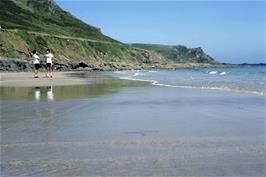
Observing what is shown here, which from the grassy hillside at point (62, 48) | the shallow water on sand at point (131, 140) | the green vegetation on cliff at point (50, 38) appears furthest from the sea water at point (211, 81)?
the grassy hillside at point (62, 48)

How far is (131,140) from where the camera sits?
8422 mm

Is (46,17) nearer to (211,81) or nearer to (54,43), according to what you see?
(54,43)

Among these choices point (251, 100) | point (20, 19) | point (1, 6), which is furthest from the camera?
point (1, 6)

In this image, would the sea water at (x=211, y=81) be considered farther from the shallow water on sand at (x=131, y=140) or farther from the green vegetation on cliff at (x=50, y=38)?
the green vegetation on cliff at (x=50, y=38)

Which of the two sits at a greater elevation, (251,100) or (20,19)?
(20,19)

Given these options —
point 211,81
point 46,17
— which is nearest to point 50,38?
point 46,17

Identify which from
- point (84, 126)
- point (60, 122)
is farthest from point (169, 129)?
Result: point (60, 122)

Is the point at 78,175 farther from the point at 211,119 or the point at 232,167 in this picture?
the point at 211,119

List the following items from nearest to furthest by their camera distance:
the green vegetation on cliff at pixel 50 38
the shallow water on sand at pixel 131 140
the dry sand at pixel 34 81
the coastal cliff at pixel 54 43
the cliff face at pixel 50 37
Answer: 1. the shallow water on sand at pixel 131 140
2. the dry sand at pixel 34 81
3. the coastal cliff at pixel 54 43
4. the green vegetation on cliff at pixel 50 38
5. the cliff face at pixel 50 37

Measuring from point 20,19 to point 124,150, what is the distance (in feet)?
470

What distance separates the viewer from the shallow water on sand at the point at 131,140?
641 cm

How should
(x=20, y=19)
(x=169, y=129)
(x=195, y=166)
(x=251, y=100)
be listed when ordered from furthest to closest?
(x=20, y=19)
(x=251, y=100)
(x=169, y=129)
(x=195, y=166)

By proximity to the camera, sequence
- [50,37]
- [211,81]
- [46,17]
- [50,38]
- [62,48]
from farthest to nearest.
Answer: [46,17]
[62,48]
[50,37]
[50,38]
[211,81]

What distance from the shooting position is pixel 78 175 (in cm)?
605
